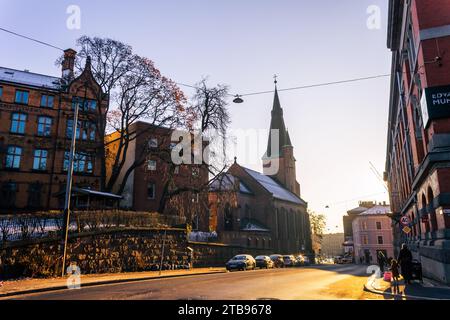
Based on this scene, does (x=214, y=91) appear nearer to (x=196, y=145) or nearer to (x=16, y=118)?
(x=196, y=145)

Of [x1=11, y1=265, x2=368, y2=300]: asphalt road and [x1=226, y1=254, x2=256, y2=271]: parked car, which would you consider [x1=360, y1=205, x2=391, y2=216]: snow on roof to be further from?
[x1=11, y1=265, x2=368, y2=300]: asphalt road

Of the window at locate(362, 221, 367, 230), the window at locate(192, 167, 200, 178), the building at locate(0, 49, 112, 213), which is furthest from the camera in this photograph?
the window at locate(362, 221, 367, 230)

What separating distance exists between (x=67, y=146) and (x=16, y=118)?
6.19 metres

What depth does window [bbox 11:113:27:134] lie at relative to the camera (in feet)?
115

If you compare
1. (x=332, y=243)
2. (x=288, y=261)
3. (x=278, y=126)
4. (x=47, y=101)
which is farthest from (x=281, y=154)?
(x=332, y=243)

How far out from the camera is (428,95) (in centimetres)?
1462

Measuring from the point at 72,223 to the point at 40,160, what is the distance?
19330mm

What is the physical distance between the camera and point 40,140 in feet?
117

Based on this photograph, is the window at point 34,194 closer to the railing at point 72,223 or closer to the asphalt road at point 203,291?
the railing at point 72,223

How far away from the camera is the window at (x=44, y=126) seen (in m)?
36.3

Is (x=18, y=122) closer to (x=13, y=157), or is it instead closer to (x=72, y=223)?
(x=13, y=157)

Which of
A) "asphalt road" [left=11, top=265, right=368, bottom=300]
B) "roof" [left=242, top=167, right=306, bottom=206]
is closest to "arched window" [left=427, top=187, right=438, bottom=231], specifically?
"asphalt road" [left=11, top=265, right=368, bottom=300]

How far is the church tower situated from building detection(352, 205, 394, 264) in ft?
56.2

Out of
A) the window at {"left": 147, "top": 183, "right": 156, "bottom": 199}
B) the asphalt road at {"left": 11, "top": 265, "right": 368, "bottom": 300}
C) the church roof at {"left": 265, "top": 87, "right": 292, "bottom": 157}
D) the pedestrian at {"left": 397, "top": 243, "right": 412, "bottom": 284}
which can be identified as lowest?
the asphalt road at {"left": 11, "top": 265, "right": 368, "bottom": 300}
